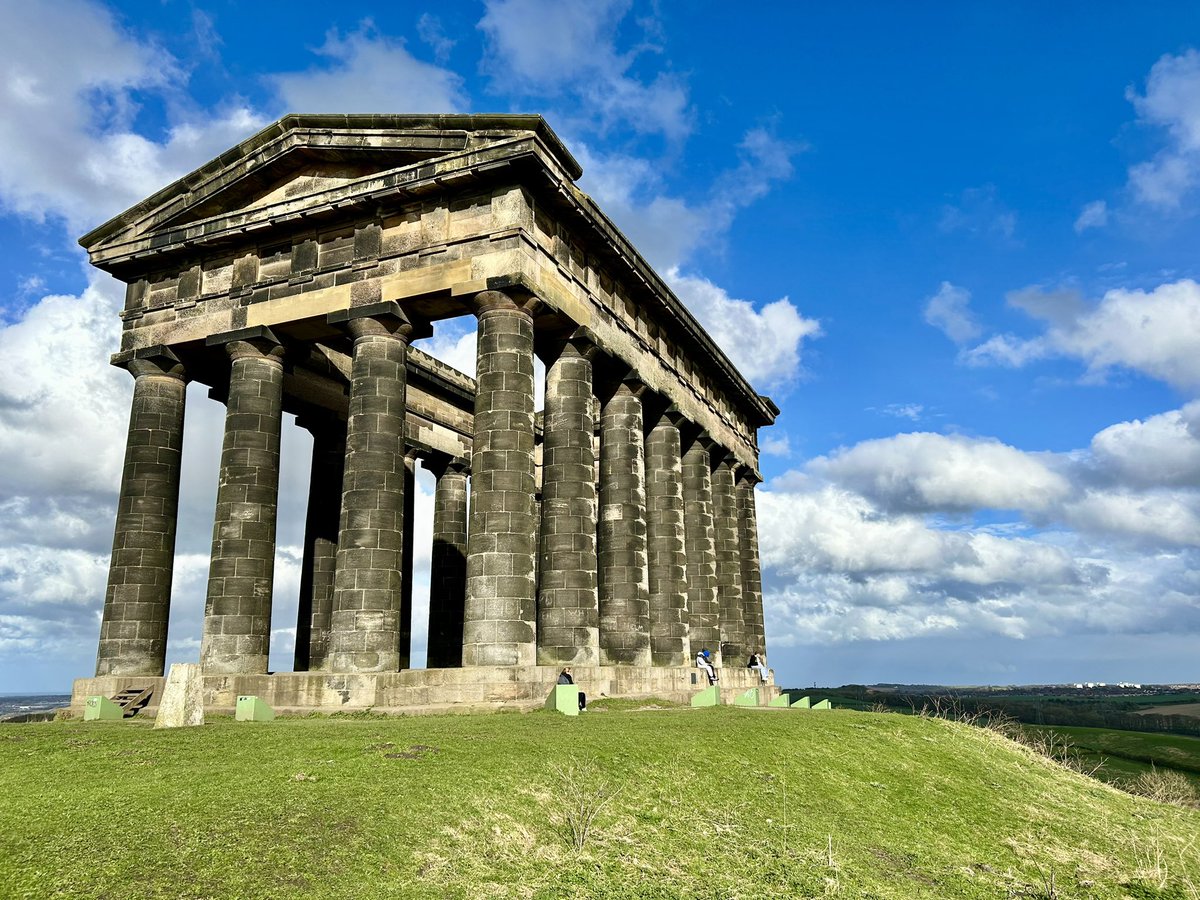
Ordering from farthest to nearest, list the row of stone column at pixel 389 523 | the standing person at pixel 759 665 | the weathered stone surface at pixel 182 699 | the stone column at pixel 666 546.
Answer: the standing person at pixel 759 665, the stone column at pixel 666 546, the row of stone column at pixel 389 523, the weathered stone surface at pixel 182 699

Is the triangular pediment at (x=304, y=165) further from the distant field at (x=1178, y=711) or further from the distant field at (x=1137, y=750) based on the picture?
the distant field at (x=1178, y=711)

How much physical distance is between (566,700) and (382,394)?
989cm

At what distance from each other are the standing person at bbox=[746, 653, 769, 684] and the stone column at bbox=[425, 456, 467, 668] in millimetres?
13327

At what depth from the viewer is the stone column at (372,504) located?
22500 mm

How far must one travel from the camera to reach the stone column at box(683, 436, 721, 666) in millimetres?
37406

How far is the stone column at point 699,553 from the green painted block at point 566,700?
1790 cm

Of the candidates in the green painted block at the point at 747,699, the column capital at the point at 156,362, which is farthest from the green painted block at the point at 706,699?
the column capital at the point at 156,362

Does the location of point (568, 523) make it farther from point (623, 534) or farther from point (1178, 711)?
point (1178, 711)

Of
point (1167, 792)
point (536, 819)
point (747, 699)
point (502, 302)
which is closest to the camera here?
point (536, 819)

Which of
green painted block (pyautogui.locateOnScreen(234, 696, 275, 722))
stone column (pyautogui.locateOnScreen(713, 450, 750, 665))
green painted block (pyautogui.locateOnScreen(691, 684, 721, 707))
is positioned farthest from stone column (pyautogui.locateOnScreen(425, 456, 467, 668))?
green painted block (pyautogui.locateOnScreen(234, 696, 275, 722))

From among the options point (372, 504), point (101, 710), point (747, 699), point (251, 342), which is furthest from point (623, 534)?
point (101, 710)

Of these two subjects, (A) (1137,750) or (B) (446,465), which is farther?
(A) (1137,750)

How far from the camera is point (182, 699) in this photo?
55.6 feet

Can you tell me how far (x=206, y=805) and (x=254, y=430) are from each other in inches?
676
